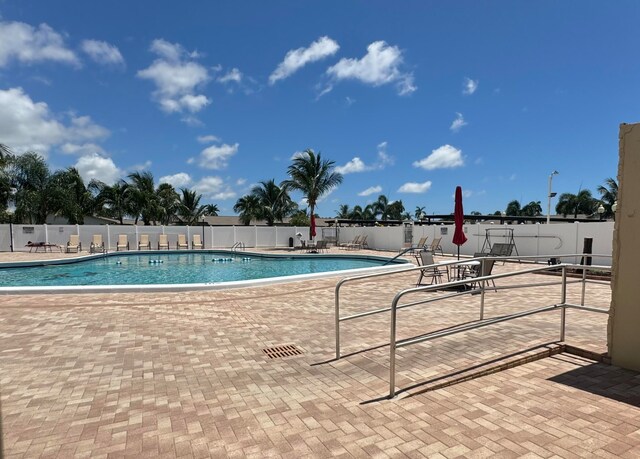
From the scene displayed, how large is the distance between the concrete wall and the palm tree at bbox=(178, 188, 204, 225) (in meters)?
40.9

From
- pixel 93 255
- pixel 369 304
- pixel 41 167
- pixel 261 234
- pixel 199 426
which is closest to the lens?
pixel 199 426

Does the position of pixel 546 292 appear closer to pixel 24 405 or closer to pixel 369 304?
pixel 369 304

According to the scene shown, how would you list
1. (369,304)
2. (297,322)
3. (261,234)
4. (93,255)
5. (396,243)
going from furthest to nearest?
(261,234) → (396,243) → (93,255) → (369,304) → (297,322)

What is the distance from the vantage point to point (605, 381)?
11.8 ft

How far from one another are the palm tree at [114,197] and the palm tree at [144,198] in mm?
716

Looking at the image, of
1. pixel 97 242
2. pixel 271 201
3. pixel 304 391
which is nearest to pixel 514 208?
pixel 271 201

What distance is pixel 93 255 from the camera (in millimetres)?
20500

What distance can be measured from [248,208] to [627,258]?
40586 millimetres

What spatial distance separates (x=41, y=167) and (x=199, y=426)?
39571 millimetres

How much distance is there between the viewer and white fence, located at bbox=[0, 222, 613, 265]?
54.3ft

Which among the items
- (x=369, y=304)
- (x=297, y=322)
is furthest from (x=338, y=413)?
(x=369, y=304)

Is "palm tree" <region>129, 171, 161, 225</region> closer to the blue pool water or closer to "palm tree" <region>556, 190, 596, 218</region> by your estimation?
the blue pool water

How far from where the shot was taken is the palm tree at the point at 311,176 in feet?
92.0

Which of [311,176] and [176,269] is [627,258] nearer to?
[176,269]
